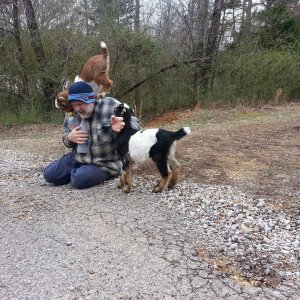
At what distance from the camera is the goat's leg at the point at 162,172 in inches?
145

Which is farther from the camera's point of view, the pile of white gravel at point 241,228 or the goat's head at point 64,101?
the goat's head at point 64,101

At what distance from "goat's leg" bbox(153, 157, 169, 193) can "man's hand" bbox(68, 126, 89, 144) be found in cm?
94

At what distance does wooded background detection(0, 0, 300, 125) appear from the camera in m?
11.2

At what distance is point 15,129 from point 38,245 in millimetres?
8304

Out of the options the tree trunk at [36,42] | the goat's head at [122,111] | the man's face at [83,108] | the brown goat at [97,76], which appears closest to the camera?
the goat's head at [122,111]

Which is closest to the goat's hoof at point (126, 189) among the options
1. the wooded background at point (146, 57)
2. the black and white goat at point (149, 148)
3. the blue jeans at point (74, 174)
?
the black and white goat at point (149, 148)

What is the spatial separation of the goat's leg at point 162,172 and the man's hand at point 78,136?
941mm

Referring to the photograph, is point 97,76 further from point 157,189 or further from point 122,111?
point 157,189

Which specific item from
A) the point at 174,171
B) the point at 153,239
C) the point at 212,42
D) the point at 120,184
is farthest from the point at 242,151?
the point at 212,42

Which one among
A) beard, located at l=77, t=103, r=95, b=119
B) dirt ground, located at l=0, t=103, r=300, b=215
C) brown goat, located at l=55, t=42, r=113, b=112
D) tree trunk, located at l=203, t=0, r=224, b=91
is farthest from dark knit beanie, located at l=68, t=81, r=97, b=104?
tree trunk, located at l=203, t=0, r=224, b=91

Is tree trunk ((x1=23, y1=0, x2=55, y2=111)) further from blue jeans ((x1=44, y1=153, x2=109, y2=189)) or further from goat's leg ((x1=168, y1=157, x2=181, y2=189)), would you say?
goat's leg ((x1=168, y1=157, x2=181, y2=189))

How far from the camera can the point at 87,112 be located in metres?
4.05

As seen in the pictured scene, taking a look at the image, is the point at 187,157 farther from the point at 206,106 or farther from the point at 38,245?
the point at 206,106

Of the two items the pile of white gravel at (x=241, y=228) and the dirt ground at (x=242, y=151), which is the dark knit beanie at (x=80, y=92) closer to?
the pile of white gravel at (x=241, y=228)
